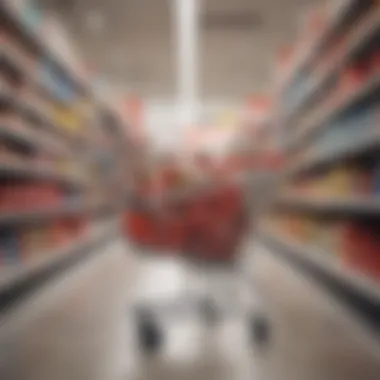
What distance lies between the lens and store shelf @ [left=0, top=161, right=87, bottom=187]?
3.38 metres

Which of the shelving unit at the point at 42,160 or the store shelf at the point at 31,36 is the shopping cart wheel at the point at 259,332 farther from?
the store shelf at the point at 31,36

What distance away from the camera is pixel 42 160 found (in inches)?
178

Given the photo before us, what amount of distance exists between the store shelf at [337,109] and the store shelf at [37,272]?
205 cm

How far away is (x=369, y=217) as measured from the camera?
138 inches

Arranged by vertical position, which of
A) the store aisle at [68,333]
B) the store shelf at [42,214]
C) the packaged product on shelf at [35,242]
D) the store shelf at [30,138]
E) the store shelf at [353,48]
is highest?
the store shelf at [353,48]

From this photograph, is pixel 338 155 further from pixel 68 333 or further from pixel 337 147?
pixel 68 333

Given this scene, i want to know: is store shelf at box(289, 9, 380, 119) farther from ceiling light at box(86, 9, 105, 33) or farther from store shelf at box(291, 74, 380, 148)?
ceiling light at box(86, 9, 105, 33)

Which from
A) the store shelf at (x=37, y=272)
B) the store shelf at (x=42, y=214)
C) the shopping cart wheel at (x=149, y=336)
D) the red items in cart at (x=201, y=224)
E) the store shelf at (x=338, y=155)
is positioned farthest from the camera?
the store shelf at (x=42, y=214)

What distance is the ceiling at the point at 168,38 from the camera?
316 inches

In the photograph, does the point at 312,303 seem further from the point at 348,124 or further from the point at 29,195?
the point at 29,195

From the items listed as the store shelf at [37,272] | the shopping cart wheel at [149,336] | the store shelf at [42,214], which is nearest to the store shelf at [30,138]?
the store shelf at [42,214]

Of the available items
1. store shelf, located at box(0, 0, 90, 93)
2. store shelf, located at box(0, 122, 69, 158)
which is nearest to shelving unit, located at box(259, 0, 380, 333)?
store shelf, located at box(0, 122, 69, 158)

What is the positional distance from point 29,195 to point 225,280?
1427mm

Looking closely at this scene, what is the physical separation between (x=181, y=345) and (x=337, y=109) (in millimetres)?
1912
